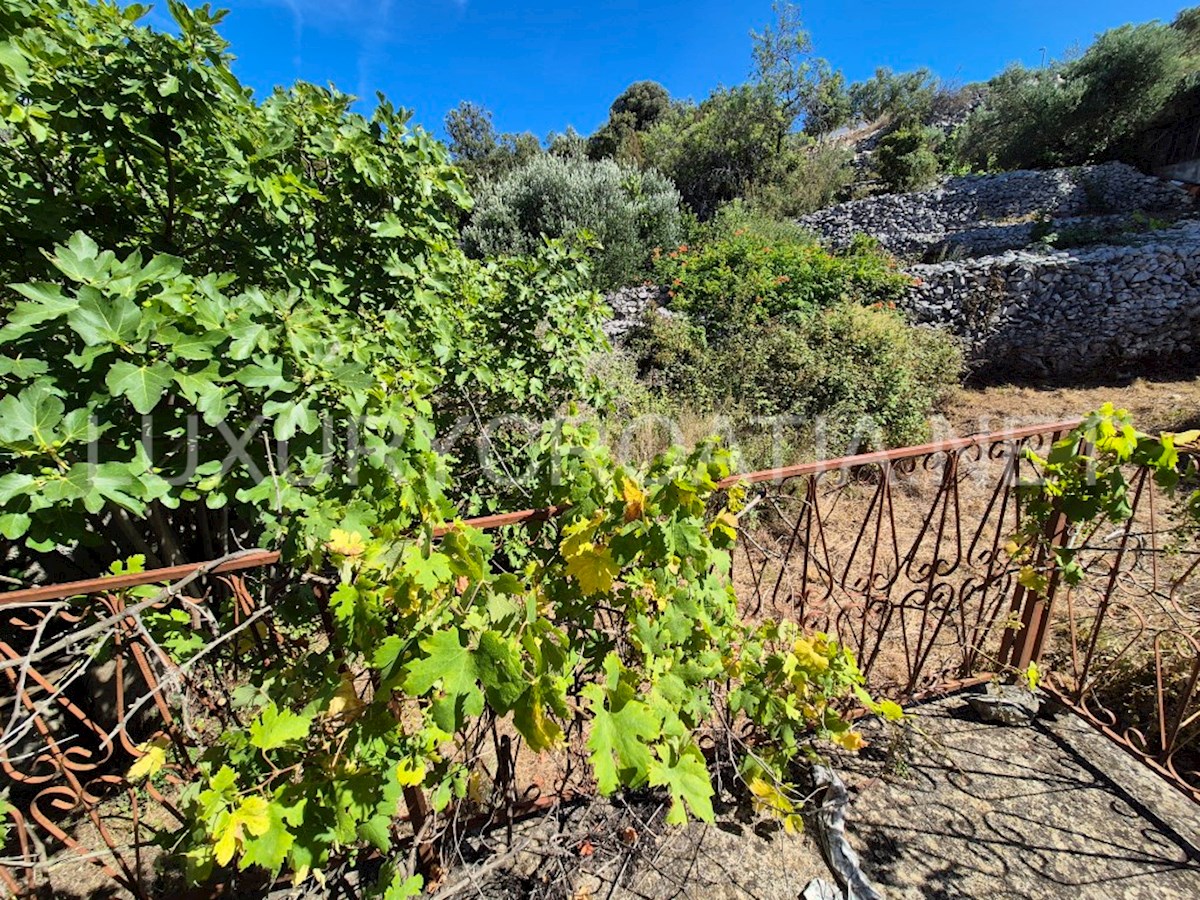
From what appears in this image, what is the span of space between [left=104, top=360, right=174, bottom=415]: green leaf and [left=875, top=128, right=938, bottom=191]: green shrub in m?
20.0

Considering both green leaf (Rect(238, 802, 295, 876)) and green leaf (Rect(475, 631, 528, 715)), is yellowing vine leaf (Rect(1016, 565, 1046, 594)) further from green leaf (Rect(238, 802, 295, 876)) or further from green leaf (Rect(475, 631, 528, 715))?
green leaf (Rect(238, 802, 295, 876))

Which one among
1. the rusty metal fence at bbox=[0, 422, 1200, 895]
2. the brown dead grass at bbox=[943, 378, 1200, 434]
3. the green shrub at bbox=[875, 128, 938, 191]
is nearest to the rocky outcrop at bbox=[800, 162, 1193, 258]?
the green shrub at bbox=[875, 128, 938, 191]

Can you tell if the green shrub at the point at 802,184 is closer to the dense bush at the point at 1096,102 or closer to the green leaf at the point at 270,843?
the dense bush at the point at 1096,102

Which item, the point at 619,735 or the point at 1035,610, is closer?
the point at 619,735

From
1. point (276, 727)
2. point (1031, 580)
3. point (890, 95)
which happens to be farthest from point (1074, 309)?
point (890, 95)

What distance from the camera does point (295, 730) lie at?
1038 mm

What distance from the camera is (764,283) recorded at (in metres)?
7.89

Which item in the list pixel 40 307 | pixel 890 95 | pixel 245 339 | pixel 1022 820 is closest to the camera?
pixel 40 307

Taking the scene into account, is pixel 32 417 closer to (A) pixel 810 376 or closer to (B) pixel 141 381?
(B) pixel 141 381

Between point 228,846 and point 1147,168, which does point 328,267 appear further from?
point 1147,168

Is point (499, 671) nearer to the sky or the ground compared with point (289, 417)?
nearer to the ground

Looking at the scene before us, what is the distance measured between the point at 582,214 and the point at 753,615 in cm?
1034

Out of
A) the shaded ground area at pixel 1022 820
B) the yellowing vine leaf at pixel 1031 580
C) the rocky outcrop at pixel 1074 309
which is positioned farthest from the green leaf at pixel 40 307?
the rocky outcrop at pixel 1074 309

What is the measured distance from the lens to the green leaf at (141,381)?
3.66ft
